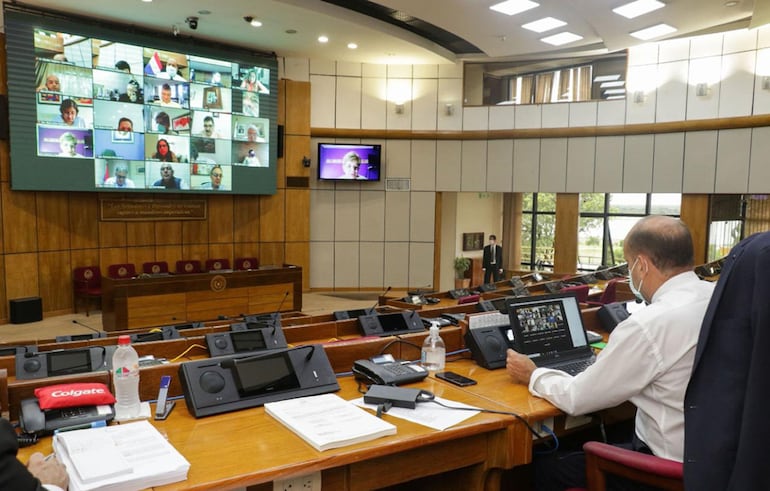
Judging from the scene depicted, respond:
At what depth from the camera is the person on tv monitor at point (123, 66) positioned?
7.93 metres

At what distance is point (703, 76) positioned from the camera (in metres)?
8.85

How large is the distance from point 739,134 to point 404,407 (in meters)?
8.72

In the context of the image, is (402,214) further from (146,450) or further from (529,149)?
(146,450)

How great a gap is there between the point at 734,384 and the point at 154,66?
8633 mm

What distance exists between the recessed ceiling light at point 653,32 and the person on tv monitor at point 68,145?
7912 millimetres

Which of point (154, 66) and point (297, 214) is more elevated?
point (154, 66)

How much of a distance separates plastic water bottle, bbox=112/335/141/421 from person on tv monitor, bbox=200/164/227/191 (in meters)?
7.33

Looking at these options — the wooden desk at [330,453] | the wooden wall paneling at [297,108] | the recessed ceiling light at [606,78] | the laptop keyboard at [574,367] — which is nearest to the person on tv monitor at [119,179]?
Result: the wooden wall paneling at [297,108]

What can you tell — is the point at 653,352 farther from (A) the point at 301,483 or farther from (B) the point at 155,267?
(B) the point at 155,267

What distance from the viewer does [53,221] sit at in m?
8.14

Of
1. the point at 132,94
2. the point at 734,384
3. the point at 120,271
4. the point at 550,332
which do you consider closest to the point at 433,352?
the point at 550,332

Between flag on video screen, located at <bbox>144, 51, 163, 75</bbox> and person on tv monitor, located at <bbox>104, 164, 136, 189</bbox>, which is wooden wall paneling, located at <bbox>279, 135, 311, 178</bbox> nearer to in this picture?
flag on video screen, located at <bbox>144, 51, 163, 75</bbox>

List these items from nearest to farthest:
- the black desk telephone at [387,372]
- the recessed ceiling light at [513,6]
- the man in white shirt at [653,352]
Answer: the man in white shirt at [653,352], the black desk telephone at [387,372], the recessed ceiling light at [513,6]

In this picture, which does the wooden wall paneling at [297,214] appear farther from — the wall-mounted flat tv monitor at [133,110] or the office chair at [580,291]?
the office chair at [580,291]
